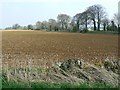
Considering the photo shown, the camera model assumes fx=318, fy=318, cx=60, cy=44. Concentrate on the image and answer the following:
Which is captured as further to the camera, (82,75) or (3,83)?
(82,75)

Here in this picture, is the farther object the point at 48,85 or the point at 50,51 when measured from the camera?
the point at 50,51

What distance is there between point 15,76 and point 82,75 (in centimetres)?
154

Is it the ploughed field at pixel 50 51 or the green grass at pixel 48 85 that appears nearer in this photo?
the green grass at pixel 48 85

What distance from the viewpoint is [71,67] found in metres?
7.66

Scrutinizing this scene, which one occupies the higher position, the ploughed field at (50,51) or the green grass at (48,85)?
the ploughed field at (50,51)

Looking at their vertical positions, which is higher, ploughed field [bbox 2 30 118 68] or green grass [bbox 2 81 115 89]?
ploughed field [bbox 2 30 118 68]

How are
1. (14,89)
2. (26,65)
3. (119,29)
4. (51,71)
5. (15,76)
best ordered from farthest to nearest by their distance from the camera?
(119,29)
(26,65)
(51,71)
(15,76)
(14,89)

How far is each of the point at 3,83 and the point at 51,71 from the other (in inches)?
51.9

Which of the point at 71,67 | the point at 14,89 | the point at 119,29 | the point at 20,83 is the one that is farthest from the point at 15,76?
the point at 119,29

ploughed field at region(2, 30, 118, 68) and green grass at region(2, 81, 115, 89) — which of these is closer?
green grass at region(2, 81, 115, 89)

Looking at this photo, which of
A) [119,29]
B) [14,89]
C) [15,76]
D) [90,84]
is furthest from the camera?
[119,29]

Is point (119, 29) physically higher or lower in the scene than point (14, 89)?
higher

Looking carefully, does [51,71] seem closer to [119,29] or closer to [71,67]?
[71,67]

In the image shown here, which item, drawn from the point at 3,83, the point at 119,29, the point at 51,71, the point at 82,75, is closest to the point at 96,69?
the point at 82,75
